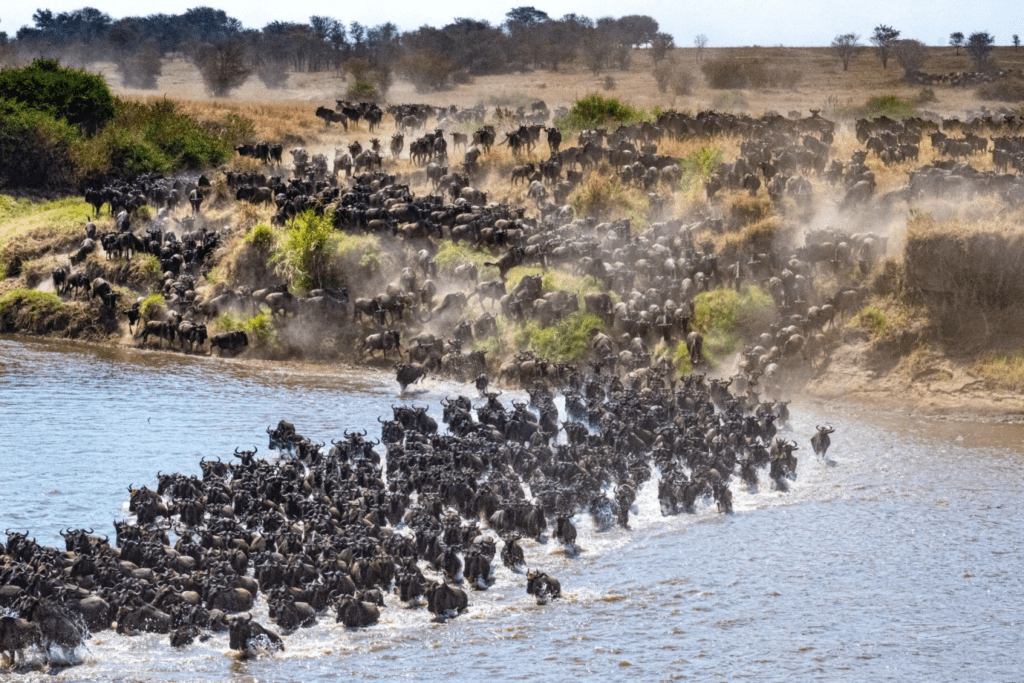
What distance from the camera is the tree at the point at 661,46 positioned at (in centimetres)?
10561

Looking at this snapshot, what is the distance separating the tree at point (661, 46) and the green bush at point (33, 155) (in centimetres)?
6401

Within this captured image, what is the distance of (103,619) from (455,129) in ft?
144

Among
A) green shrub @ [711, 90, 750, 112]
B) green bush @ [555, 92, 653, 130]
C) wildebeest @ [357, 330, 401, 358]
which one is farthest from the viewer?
green shrub @ [711, 90, 750, 112]

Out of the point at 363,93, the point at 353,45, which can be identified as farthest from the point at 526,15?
the point at 363,93

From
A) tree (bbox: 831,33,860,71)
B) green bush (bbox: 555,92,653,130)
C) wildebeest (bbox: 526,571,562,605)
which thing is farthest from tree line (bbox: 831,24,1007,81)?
wildebeest (bbox: 526,571,562,605)

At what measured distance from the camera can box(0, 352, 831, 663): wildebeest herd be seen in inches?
629

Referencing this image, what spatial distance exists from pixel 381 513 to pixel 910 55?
85.7 m

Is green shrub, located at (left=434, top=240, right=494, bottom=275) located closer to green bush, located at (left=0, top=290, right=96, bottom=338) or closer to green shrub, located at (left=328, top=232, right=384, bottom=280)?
green shrub, located at (left=328, top=232, right=384, bottom=280)

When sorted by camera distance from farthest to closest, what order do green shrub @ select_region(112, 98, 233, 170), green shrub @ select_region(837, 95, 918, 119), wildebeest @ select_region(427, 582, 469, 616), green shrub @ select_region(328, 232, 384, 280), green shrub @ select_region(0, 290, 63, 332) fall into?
green shrub @ select_region(837, 95, 918, 119) < green shrub @ select_region(112, 98, 233, 170) < green shrub @ select_region(0, 290, 63, 332) < green shrub @ select_region(328, 232, 384, 280) < wildebeest @ select_region(427, 582, 469, 616)

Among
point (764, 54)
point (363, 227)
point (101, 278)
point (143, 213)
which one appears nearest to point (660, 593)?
point (363, 227)

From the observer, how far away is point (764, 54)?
103 metres

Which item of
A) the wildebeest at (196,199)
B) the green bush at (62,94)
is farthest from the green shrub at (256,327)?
the green bush at (62,94)

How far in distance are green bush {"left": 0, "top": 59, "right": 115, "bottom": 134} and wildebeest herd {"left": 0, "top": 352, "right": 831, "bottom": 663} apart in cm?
3776

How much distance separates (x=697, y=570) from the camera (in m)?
18.6
